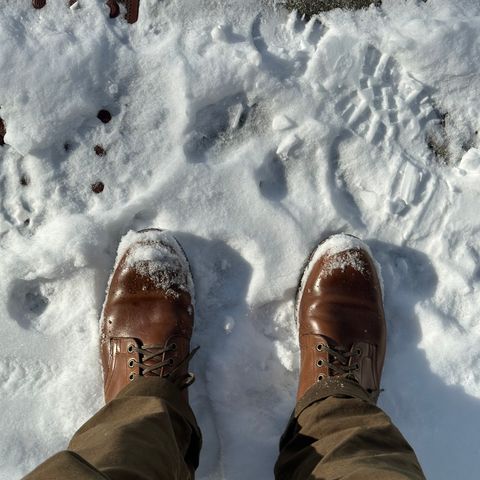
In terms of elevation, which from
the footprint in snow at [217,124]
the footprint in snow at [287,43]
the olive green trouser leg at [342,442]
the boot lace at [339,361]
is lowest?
the boot lace at [339,361]

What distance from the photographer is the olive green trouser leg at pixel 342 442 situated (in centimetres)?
97

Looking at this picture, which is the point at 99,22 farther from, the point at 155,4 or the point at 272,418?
the point at 272,418

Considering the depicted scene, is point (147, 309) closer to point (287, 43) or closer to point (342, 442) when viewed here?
point (342, 442)

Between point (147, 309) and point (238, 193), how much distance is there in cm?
39

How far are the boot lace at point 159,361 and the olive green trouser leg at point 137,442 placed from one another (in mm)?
46

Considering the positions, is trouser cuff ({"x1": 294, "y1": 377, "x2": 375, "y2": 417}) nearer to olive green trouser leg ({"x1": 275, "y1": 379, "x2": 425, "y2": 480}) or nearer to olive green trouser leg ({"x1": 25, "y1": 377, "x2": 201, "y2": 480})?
olive green trouser leg ({"x1": 275, "y1": 379, "x2": 425, "y2": 480})

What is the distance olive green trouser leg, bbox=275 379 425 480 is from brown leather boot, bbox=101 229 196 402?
33 centimetres

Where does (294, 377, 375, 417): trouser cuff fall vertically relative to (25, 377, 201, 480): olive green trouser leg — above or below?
below

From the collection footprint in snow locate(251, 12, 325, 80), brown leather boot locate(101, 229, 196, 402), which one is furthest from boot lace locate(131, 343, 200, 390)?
footprint in snow locate(251, 12, 325, 80)

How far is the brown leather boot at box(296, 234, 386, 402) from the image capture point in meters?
1.36

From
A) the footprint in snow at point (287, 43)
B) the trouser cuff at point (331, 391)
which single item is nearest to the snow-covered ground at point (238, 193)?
the footprint in snow at point (287, 43)

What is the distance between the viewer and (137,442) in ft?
3.22

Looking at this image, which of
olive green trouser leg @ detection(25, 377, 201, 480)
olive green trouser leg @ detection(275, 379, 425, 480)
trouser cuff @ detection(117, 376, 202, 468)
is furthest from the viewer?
trouser cuff @ detection(117, 376, 202, 468)

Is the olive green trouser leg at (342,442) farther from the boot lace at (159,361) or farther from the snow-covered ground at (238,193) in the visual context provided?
the boot lace at (159,361)
